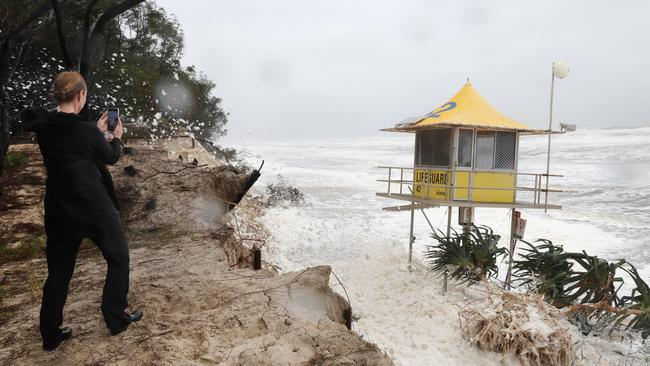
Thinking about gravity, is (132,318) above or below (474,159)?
below

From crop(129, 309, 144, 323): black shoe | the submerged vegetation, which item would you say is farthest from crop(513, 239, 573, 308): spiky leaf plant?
crop(129, 309, 144, 323): black shoe

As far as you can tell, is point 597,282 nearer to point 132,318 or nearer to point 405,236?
point 132,318

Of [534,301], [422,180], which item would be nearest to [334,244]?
[422,180]

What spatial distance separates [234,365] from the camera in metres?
2.79

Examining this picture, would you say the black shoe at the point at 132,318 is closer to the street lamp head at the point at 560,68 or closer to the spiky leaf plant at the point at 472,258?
the spiky leaf plant at the point at 472,258

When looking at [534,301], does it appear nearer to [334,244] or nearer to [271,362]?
[271,362]

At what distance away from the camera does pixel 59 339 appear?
121 inches

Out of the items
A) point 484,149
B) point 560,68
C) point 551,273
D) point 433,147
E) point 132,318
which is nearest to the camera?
point 132,318

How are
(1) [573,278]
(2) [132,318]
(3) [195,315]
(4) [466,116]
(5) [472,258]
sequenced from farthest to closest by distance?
(4) [466,116] < (5) [472,258] < (1) [573,278] < (3) [195,315] < (2) [132,318]

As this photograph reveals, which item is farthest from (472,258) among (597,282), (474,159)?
(474,159)

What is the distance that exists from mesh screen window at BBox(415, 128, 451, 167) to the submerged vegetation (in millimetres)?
2225

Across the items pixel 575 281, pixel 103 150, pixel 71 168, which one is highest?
pixel 103 150

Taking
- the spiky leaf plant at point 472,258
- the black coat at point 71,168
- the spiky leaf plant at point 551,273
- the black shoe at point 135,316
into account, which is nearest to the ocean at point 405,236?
the spiky leaf plant at point 472,258

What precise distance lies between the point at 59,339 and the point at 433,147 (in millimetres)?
9832
